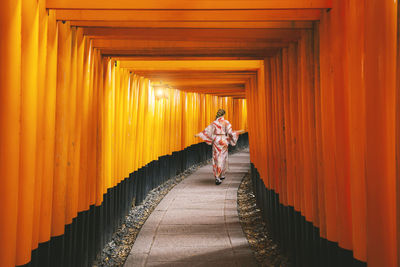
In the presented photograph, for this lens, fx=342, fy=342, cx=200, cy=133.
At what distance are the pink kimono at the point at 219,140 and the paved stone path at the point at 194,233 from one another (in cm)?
108

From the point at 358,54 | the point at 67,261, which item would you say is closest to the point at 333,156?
the point at 358,54

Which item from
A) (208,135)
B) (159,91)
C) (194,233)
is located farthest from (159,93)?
(194,233)

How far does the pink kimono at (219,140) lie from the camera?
34.2ft

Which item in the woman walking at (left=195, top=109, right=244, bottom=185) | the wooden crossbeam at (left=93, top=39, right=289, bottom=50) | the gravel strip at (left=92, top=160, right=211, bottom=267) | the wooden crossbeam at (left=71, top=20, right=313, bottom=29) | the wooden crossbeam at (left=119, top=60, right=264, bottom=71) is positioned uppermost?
the wooden crossbeam at (left=119, top=60, right=264, bottom=71)

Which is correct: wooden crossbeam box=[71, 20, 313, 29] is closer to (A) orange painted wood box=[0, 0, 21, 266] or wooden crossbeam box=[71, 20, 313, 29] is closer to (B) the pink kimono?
(A) orange painted wood box=[0, 0, 21, 266]

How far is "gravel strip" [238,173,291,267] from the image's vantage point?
4653mm

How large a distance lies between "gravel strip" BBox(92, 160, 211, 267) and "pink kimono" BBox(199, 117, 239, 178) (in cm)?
167

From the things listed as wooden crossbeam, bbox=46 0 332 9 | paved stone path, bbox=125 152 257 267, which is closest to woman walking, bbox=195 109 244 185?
paved stone path, bbox=125 152 257 267

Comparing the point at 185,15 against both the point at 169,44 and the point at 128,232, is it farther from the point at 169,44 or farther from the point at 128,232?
the point at 128,232

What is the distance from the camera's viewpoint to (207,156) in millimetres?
16281

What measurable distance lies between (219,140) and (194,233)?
16.1 ft

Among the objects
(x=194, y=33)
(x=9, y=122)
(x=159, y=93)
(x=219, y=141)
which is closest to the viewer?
(x=9, y=122)

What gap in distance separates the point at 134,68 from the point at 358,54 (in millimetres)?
4545

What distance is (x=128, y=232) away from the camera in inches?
237
